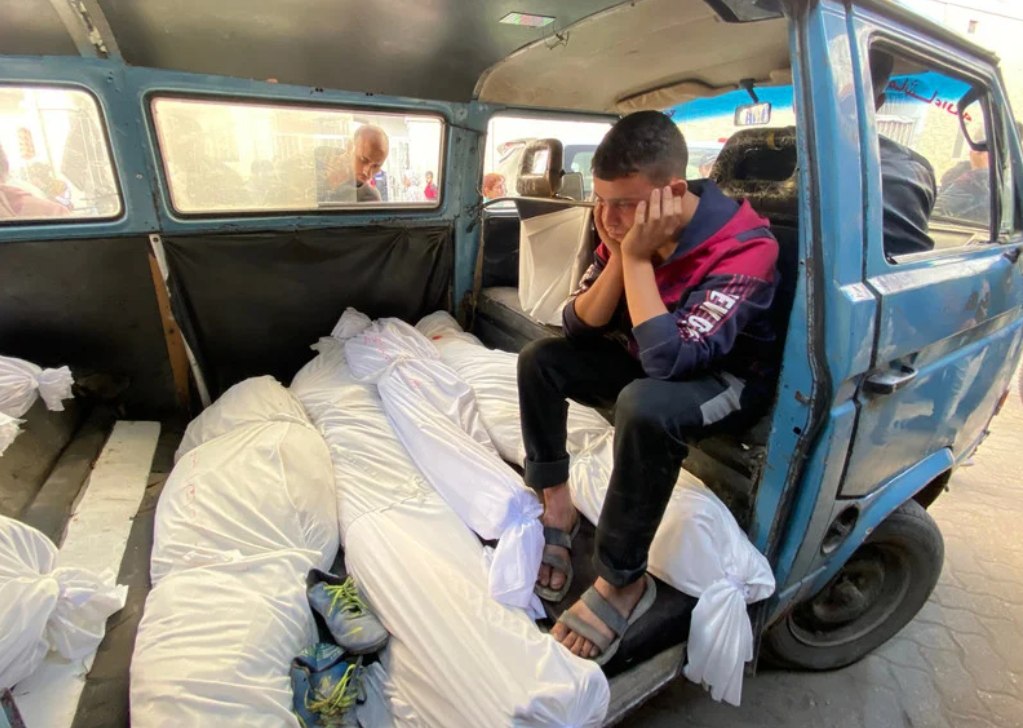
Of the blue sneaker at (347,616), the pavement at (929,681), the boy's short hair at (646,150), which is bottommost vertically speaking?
the pavement at (929,681)

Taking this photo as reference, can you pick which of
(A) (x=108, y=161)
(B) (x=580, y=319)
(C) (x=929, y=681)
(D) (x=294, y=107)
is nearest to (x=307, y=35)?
(D) (x=294, y=107)

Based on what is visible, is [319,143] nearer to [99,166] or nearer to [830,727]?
[99,166]

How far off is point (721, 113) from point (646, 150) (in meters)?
1.85

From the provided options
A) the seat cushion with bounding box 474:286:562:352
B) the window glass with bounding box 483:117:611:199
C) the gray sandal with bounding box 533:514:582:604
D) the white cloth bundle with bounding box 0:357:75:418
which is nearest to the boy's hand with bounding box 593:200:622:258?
the gray sandal with bounding box 533:514:582:604

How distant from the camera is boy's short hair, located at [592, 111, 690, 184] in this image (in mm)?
1451

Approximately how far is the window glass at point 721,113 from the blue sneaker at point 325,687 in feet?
6.39

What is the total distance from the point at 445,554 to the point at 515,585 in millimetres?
245

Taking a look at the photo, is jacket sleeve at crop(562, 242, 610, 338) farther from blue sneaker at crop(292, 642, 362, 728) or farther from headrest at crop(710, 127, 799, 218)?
blue sneaker at crop(292, 642, 362, 728)

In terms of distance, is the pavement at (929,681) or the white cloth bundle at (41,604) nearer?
the white cloth bundle at (41,604)

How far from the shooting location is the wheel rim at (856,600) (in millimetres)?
Answer: 2078

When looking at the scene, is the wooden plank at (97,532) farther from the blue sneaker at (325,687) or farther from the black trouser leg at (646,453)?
the black trouser leg at (646,453)

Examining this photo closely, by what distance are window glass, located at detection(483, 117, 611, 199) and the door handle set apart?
2120 mm

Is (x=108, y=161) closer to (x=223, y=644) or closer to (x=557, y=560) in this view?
(x=223, y=644)

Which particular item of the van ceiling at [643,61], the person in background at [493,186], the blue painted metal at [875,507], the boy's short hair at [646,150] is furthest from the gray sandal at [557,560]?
the person in background at [493,186]
